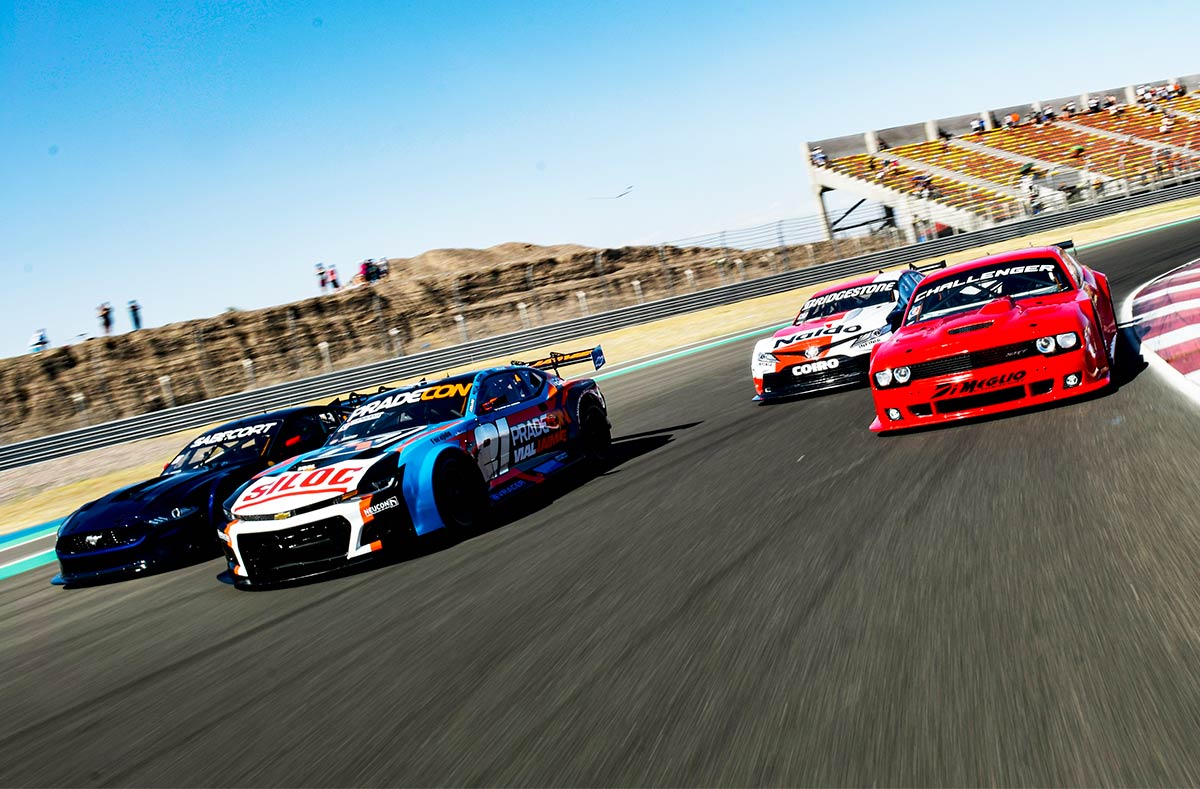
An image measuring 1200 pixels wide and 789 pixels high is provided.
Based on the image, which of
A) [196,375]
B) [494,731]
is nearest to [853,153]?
[196,375]

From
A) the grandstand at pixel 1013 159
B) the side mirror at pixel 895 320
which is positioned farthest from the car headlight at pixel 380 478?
the grandstand at pixel 1013 159

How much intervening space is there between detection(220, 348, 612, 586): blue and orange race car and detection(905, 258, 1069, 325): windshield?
2.92 metres

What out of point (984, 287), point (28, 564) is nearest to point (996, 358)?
point (984, 287)

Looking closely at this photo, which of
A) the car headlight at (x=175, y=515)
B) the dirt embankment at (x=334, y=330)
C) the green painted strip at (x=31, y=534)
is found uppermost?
the dirt embankment at (x=334, y=330)

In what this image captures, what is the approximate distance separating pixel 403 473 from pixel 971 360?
13.9 ft

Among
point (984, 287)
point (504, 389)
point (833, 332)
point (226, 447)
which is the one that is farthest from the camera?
point (833, 332)

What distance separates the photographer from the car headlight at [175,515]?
26.6 ft

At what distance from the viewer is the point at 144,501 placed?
8.39 metres

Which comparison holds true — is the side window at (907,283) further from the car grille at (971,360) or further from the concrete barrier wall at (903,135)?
the concrete barrier wall at (903,135)

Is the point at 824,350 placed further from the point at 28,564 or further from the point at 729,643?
the point at 28,564

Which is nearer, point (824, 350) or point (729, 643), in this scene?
point (729, 643)

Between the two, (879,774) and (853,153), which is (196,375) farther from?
(879,774)

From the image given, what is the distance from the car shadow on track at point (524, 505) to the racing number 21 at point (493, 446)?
0.28 meters

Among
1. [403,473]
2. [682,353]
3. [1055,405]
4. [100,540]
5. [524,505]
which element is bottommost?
[1055,405]
